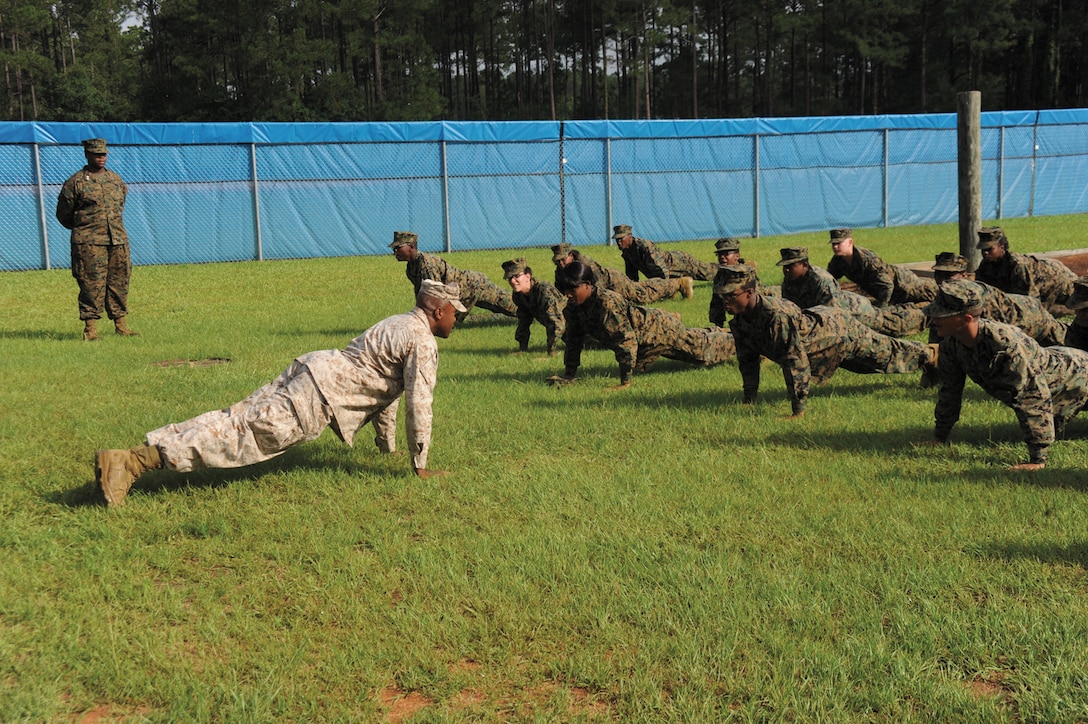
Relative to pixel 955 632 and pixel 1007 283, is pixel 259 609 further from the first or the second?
pixel 1007 283

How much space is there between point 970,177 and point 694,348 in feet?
17.6

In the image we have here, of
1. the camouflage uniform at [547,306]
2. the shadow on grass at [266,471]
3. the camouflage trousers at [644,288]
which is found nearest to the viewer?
the shadow on grass at [266,471]

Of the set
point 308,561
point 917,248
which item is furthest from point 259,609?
point 917,248

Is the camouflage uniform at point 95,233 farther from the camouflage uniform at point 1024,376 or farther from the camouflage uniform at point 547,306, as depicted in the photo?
the camouflage uniform at point 1024,376

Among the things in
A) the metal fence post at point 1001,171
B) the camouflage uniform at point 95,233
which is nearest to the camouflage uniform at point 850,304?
the camouflage uniform at point 95,233

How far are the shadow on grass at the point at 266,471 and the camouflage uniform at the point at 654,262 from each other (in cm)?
886

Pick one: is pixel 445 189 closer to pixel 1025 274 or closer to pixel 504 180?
pixel 504 180

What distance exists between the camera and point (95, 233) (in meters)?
13.1

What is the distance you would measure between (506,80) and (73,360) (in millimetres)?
67943

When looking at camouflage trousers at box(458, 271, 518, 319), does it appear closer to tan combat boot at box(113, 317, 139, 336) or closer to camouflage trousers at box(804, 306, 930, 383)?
tan combat boot at box(113, 317, 139, 336)

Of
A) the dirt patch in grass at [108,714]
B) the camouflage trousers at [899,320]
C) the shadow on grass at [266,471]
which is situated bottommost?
the dirt patch in grass at [108,714]

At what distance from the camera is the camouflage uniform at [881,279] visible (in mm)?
11820

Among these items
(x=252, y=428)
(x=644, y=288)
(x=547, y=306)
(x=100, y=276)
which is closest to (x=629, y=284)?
(x=644, y=288)

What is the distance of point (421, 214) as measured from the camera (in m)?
25.9
